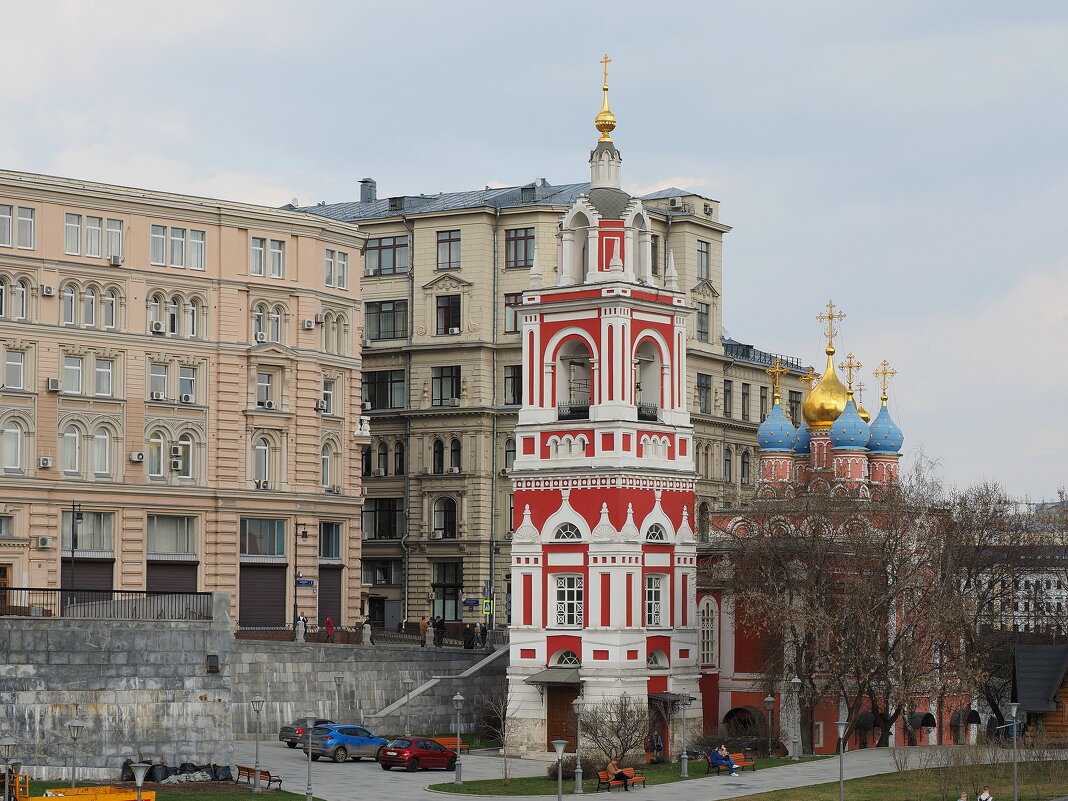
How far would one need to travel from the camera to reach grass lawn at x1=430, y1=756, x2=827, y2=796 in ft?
198

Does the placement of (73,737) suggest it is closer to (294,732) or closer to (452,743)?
(294,732)

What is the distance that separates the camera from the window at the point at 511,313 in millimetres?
97938

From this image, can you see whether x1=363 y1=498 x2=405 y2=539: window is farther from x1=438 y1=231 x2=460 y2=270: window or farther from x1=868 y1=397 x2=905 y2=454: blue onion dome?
x1=868 y1=397 x2=905 y2=454: blue onion dome

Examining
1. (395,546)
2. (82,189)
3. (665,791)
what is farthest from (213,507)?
(665,791)

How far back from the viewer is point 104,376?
78375 mm

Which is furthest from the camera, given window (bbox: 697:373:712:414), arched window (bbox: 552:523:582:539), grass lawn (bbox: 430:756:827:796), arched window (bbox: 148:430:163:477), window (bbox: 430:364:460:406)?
Answer: window (bbox: 697:373:712:414)

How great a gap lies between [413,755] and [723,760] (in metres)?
9.89

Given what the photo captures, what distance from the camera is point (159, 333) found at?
79625mm

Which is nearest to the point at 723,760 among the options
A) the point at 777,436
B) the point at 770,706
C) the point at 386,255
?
the point at 770,706

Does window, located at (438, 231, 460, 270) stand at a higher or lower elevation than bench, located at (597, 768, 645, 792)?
higher

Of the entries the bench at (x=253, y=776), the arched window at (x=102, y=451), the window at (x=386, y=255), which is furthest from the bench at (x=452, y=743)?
the window at (x=386, y=255)

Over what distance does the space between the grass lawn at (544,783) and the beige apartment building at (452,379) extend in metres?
26.9

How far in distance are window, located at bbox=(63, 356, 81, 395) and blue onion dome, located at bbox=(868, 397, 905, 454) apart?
32406mm

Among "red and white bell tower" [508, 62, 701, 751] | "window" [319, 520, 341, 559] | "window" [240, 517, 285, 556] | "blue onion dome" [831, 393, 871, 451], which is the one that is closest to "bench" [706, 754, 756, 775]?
"red and white bell tower" [508, 62, 701, 751]
